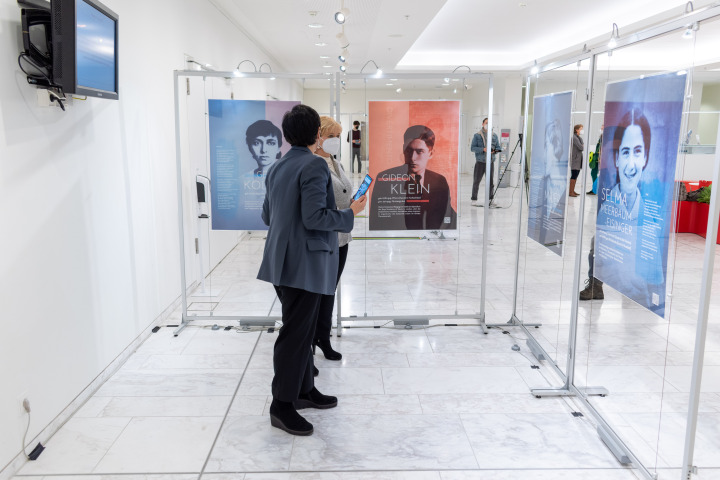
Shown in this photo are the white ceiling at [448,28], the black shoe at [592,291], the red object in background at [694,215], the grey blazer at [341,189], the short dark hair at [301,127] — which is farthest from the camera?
the red object in background at [694,215]

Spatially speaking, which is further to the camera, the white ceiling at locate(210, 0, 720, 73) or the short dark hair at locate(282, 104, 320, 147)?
the white ceiling at locate(210, 0, 720, 73)

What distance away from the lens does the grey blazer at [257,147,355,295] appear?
2754 millimetres

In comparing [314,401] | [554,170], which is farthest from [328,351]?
[554,170]

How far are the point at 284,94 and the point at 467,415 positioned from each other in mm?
12118

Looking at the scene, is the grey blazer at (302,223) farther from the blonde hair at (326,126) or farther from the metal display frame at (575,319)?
the metal display frame at (575,319)

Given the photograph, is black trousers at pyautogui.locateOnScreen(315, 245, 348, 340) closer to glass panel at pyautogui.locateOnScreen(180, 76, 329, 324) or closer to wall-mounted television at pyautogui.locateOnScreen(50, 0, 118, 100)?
glass panel at pyautogui.locateOnScreen(180, 76, 329, 324)

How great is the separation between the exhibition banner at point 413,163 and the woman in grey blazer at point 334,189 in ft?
2.30

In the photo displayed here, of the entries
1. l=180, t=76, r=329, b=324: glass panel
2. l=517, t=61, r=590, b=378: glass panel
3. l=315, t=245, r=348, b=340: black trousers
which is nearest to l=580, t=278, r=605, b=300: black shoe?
l=517, t=61, r=590, b=378: glass panel

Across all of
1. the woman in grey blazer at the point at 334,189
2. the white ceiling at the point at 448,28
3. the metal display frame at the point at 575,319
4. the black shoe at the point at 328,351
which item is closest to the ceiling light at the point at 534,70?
the metal display frame at the point at 575,319

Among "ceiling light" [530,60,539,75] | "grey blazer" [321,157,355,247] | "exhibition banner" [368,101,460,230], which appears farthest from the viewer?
"exhibition banner" [368,101,460,230]

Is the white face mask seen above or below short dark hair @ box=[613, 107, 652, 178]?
below

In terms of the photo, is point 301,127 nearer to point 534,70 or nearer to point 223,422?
point 223,422

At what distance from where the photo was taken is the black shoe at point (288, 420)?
9.79 ft

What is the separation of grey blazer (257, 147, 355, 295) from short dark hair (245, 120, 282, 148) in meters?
1.63
